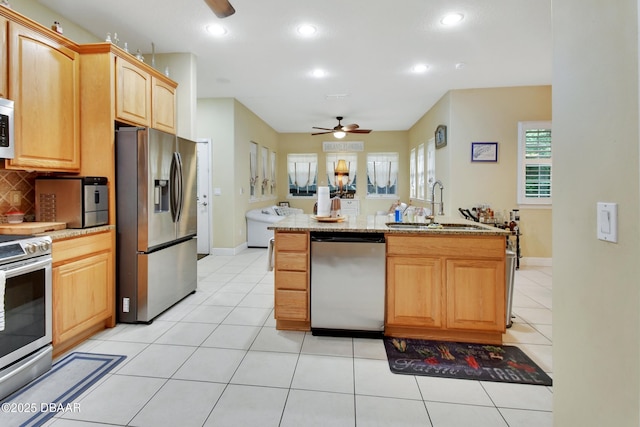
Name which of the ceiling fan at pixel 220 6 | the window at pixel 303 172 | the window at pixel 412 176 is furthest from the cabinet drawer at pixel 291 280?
the window at pixel 303 172

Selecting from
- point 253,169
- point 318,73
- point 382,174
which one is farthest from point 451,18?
point 382,174

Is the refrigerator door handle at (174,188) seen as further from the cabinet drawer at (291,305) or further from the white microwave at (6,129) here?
the cabinet drawer at (291,305)

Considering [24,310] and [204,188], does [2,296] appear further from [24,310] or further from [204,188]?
[204,188]

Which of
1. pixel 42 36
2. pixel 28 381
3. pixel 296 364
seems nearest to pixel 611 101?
pixel 296 364

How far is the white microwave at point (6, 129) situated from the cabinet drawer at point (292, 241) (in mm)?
1862

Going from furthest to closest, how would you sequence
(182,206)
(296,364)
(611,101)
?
(182,206), (296,364), (611,101)

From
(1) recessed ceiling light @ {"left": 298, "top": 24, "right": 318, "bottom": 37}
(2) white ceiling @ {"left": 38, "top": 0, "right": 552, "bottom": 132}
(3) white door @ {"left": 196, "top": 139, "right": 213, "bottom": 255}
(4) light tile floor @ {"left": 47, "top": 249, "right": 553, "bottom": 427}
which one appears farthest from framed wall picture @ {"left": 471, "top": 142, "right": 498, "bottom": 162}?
(3) white door @ {"left": 196, "top": 139, "right": 213, "bottom": 255}

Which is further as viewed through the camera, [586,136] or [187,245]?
[187,245]

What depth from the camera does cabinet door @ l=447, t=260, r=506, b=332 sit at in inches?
92.4

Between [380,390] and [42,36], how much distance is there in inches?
132

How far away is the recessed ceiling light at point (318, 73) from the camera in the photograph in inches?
170

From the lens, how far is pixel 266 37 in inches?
133

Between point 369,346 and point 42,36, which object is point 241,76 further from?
point 369,346

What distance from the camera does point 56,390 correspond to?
1871 mm
